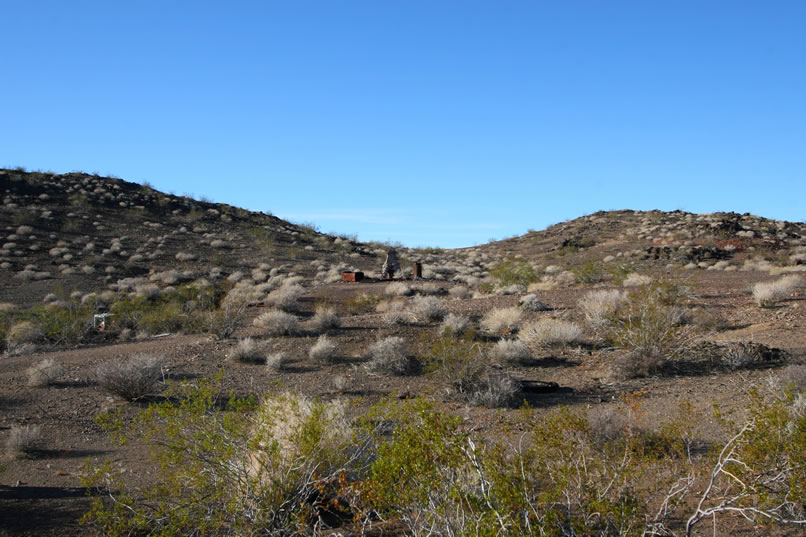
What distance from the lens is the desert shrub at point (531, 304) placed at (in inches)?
648

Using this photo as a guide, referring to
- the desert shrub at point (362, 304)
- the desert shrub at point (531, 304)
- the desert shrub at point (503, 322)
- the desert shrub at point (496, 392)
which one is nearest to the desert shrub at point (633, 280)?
Result: the desert shrub at point (531, 304)

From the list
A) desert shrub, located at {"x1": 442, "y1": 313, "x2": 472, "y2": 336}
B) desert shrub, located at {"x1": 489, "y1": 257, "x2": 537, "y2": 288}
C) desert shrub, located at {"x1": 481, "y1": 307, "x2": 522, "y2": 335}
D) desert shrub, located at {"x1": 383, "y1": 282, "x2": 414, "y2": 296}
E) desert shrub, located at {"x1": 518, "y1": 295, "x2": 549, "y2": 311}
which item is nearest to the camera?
desert shrub, located at {"x1": 442, "y1": 313, "x2": 472, "y2": 336}

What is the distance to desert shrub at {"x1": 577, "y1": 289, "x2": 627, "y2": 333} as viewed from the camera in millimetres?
13898

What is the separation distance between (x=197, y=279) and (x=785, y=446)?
30831 mm

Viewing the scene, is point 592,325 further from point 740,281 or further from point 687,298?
point 740,281

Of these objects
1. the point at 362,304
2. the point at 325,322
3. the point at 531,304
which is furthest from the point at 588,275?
the point at 325,322

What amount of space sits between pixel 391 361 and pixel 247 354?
3.28 metres

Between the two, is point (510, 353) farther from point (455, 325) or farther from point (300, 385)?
point (300, 385)

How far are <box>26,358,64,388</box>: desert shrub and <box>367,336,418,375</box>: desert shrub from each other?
20.5 feet

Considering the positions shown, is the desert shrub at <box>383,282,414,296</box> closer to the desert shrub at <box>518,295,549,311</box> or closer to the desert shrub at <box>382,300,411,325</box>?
the desert shrub at <box>382,300,411,325</box>

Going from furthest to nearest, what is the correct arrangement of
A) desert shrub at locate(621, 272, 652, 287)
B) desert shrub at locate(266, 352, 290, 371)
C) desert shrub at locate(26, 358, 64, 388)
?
desert shrub at locate(621, 272, 652, 287) → desert shrub at locate(266, 352, 290, 371) → desert shrub at locate(26, 358, 64, 388)

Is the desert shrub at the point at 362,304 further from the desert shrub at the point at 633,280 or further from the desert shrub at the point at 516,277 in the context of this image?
the desert shrub at the point at 633,280

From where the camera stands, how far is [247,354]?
42.5 feet

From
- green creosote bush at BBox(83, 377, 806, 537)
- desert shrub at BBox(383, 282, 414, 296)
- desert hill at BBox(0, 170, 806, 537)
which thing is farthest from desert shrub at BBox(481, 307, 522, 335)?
green creosote bush at BBox(83, 377, 806, 537)
